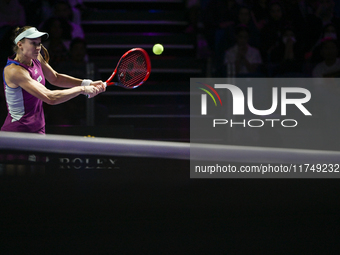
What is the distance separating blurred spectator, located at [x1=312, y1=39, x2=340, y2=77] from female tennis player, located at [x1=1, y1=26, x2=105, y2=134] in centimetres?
333

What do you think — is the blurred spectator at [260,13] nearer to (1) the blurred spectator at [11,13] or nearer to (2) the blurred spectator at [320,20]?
(2) the blurred spectator at [320,20]

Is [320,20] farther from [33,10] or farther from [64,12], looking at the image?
[33,10]

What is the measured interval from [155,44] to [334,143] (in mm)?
3041

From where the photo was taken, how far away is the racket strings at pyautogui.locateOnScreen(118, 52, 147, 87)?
3041mm

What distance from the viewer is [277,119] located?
15.9 ft

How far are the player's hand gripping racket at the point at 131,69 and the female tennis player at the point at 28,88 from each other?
15.9 inches

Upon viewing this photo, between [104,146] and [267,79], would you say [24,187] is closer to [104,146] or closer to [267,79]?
[104,146]

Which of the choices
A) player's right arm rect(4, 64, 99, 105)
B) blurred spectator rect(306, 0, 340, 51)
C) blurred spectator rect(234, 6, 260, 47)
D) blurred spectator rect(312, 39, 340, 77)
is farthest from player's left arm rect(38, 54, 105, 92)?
blurred spectator rect(306, 0, 340, 51)

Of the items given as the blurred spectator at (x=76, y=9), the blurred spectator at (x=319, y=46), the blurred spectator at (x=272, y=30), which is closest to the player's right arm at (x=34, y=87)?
the blurred spectator at (x=319, y=46)

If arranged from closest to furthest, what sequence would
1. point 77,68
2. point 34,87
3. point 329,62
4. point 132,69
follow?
point 34,87 < point 132,69 < point 77,68 < point 329,62

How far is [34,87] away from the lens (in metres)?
2.37

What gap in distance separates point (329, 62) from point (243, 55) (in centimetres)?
106

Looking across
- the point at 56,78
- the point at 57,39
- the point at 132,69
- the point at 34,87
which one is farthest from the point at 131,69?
the point at 57,39

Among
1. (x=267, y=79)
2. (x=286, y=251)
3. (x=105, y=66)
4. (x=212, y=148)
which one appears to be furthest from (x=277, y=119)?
(x=212, y=148)
